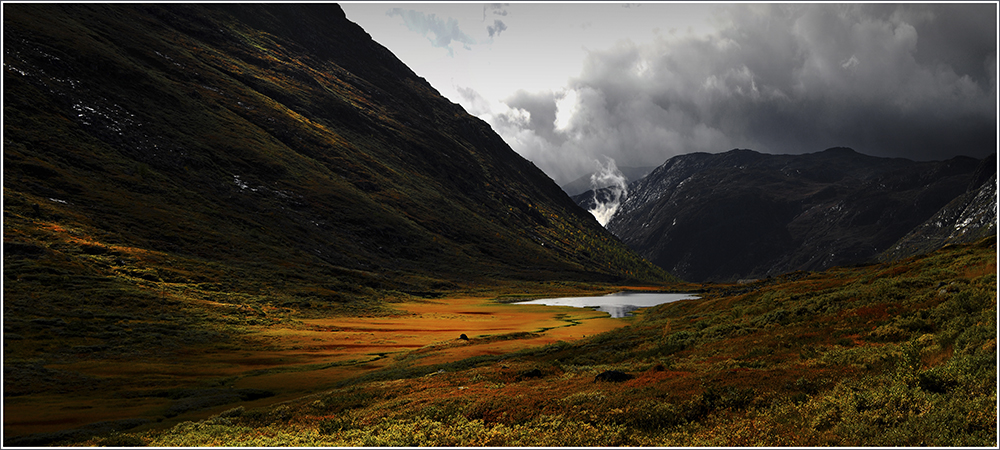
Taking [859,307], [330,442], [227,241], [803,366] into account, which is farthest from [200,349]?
[227,241]

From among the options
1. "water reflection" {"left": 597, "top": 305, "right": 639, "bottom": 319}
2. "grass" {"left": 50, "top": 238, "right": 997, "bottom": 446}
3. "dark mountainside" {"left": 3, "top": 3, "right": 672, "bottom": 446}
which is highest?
"grass" {"left": 50, "top": 238, "right": 997, "bottom": 446}

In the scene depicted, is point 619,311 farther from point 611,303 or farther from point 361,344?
point 361,344

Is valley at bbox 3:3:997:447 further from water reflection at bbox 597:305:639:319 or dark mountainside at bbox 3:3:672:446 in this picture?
water reflection at bbox 597:305:639:319

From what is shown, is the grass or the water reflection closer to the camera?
the grass

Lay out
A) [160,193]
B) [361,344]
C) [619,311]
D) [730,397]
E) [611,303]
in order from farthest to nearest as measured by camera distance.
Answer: [611,303], [160,193], [619,311], [361,344], [730,397]

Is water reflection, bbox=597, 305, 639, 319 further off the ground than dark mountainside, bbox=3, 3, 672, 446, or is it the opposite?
water reflection, bbox=597, 305, 639, 319

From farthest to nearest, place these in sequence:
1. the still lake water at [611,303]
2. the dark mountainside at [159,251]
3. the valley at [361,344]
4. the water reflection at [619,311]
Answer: the still lake water at [611,303], the water reflection at [619,311], the dark mountainside at [159,251], the valley at [361,344]

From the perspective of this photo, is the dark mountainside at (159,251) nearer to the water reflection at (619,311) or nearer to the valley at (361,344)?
the valley at (361,344)

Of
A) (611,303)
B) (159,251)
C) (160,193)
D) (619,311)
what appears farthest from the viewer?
(611,303)

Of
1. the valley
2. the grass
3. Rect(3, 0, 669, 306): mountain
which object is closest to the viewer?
the grass

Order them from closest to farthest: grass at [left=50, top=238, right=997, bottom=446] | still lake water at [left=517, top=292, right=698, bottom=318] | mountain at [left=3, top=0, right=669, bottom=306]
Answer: grass at [left=50, top=238, right=997, bottom=446] < mountain at [left=3, top=0, right=669, bottom=306] < still lake water at [left=517, top=292, right=698, bottom=318]

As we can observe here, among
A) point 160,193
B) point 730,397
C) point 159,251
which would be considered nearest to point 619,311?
point 730,397

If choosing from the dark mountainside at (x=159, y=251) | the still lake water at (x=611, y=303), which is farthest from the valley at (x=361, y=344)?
the still lake water at (x=611, y=303)

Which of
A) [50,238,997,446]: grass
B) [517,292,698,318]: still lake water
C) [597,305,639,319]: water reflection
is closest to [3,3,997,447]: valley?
[50,238,997,446]: grass
